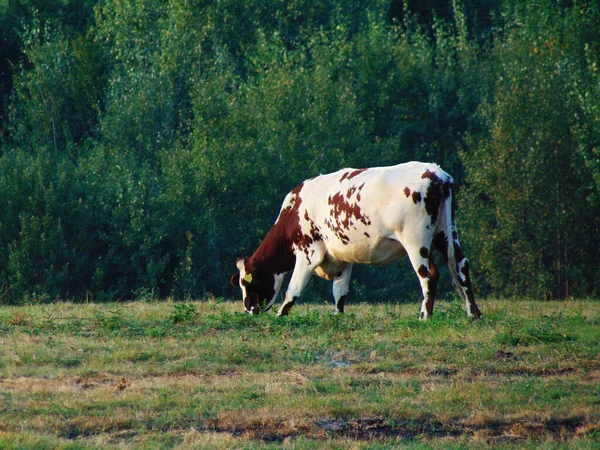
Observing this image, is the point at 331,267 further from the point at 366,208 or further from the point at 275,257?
the point at 366,208

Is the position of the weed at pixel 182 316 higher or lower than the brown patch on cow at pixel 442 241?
lower

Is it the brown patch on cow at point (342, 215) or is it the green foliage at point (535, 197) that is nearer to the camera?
the brown patch on cow at point (342, 215)

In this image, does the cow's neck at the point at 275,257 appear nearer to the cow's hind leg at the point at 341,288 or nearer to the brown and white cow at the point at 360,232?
the brown and white cow at the point at 360,232

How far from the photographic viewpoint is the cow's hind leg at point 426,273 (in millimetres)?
15008

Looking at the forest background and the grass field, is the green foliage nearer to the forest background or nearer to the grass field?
the forest background

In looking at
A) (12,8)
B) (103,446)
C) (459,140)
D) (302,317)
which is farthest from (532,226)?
(103,446)

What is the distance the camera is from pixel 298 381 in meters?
11.3

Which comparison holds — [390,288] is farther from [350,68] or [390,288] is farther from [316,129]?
[350,68]

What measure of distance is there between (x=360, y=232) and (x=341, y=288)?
1.70 metres

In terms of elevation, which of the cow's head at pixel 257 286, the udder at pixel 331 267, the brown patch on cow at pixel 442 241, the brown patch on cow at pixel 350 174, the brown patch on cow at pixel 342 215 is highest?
the brown patch on cow at pixel 350 174

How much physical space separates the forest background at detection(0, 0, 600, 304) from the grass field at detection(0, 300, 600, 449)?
16.7m

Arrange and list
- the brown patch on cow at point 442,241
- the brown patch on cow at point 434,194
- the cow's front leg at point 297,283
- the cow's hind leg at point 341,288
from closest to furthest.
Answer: the brown patch on cow at point 434,194 < the brown patch on cow at point 442,241 < the cow's front leg at point 297,283 < the cow's hind leg at point 341,288

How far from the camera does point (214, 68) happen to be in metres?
43.0

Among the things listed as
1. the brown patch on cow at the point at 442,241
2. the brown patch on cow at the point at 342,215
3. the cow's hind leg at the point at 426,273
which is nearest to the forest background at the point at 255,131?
the brown patch on cow at the point at 342,215
